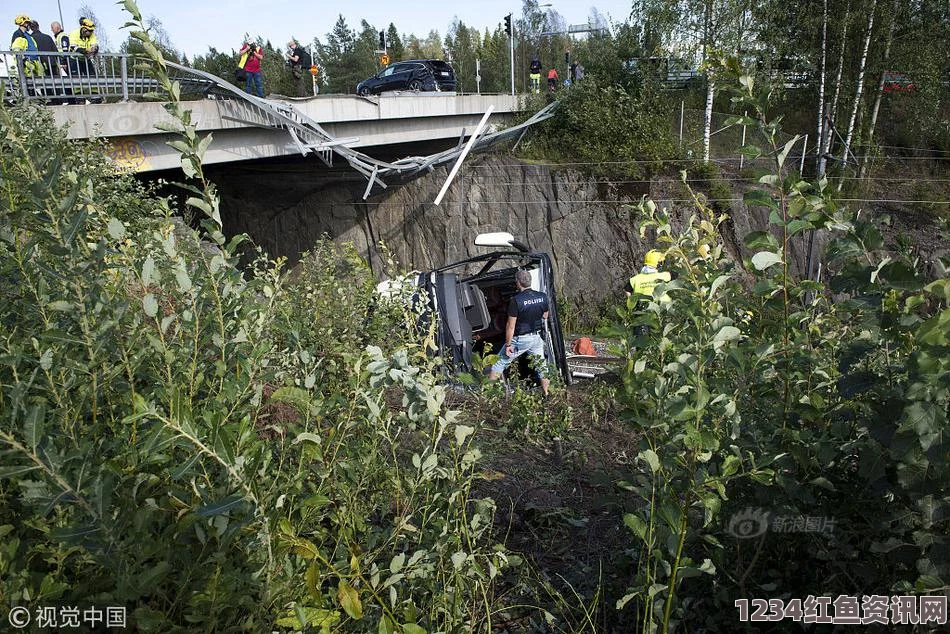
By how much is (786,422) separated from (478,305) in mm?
6117

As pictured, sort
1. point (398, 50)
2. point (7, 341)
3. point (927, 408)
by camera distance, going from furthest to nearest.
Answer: point (398, 50)
point (7, 341)
point (927, 408)

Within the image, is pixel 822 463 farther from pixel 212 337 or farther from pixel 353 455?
pixel 212 337

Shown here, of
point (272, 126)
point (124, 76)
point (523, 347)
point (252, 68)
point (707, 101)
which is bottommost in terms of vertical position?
point (523, 347)

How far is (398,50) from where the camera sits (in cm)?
4512

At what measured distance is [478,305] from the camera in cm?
820

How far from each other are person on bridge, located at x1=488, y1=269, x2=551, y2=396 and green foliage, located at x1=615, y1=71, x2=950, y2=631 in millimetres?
4770

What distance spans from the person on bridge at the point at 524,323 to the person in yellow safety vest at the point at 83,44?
355 inches

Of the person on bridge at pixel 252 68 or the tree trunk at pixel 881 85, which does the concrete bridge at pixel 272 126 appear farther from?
the tree trunk at pixel 881 85

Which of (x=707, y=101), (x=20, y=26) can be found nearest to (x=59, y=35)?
(x=20, y=26)

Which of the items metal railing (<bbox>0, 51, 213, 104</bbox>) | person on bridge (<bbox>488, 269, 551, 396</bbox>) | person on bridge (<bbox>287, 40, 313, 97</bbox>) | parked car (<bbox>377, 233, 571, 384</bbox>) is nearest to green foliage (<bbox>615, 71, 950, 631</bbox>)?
parked car (<bbox>377, 233, 571, 384</bbox>)

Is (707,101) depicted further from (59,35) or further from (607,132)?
(59,35)

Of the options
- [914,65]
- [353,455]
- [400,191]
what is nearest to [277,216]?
[400,191]

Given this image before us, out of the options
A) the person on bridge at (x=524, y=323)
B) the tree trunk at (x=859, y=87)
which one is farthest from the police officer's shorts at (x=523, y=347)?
the tree trunk at (x=859, y=87)

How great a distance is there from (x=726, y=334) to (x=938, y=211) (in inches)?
706
